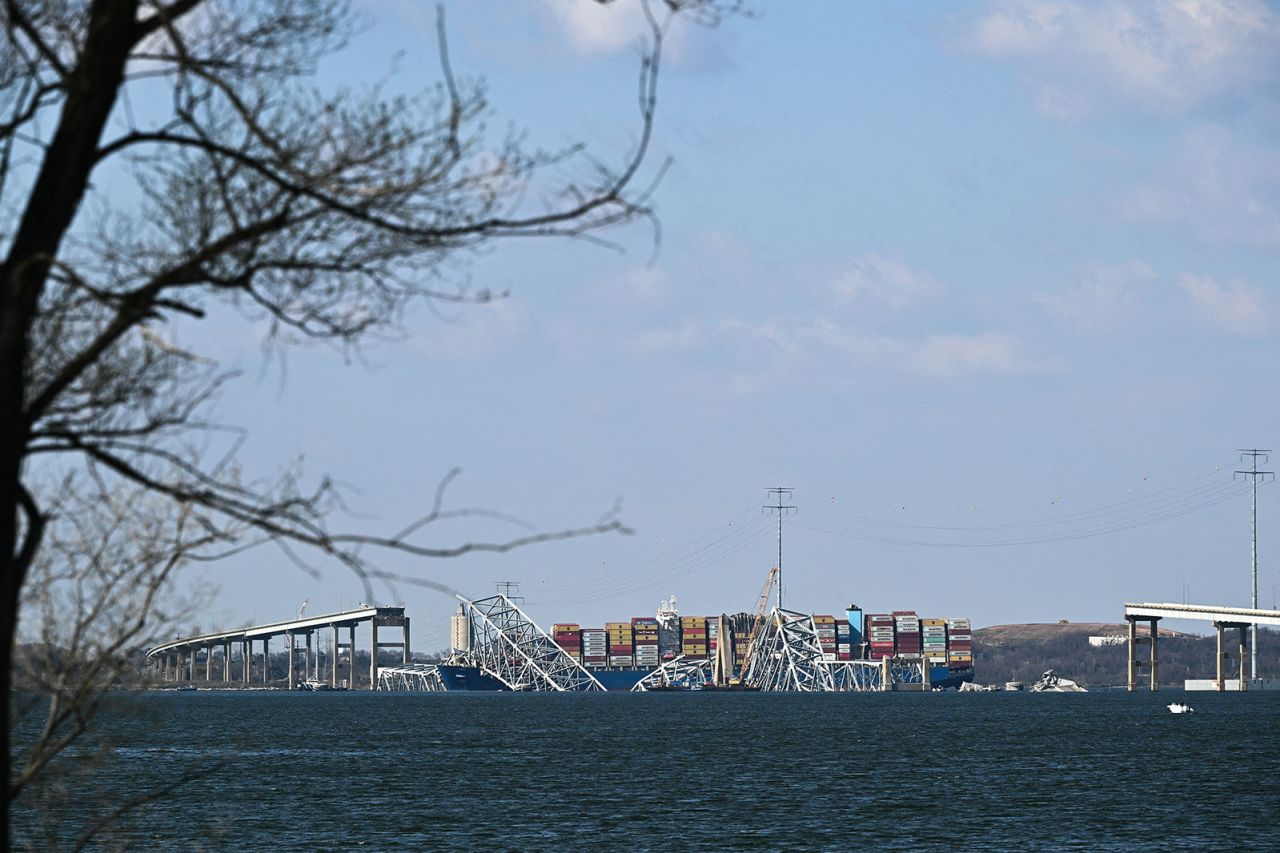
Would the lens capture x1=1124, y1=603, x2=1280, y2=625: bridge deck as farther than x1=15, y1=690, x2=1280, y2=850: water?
Yes

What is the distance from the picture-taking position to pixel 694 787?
60969 mm

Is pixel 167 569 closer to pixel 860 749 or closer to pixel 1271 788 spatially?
pixel 1271 788

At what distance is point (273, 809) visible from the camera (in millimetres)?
53938

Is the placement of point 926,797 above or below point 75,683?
below

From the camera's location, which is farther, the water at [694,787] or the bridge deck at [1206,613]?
the bridge deck at [1206,613]

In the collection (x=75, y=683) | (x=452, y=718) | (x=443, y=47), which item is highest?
(x=443, y=47)

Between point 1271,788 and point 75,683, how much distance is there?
57618 millimetres

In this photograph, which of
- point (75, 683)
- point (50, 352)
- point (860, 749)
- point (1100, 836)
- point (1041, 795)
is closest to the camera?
point (50, 352)

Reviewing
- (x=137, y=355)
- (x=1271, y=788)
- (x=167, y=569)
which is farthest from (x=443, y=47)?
(x=1271, y=788)

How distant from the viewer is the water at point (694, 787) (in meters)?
44.7

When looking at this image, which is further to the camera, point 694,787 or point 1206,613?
point 1206,613

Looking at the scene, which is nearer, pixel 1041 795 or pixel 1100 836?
pixel 1100 836

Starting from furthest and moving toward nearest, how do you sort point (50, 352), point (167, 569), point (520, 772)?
point (520, 772) < point (167, 569) < point (50, 352)

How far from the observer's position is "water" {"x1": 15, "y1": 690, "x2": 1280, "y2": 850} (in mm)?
44656
